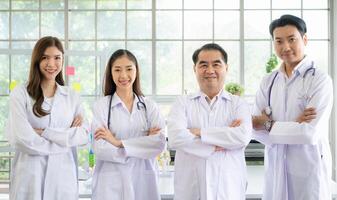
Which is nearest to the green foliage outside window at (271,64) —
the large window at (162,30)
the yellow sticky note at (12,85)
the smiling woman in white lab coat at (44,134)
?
the large window at (162,30)

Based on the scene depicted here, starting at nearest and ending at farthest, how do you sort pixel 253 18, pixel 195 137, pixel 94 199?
pixel 195 137 → pixel 94 199 → pixel 253 18

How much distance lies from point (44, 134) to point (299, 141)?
137cm

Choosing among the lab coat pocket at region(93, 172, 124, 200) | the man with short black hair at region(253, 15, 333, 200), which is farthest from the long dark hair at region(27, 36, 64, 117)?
the man with short black hair at region(253, 15, 333, 200)

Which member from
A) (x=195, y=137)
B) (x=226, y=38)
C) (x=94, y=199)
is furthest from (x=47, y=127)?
(x=226, y=38)

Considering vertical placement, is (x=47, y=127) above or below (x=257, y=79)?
below

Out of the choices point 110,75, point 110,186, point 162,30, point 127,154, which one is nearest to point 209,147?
point 127,154

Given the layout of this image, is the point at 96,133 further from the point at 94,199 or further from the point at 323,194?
the point at 323,194

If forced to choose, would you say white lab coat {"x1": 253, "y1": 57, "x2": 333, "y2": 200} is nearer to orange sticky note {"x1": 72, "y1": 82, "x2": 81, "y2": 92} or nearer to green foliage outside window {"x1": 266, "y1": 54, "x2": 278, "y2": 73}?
orange sticky note {"x1": 72, "y1": 82, "x2": 81, "y2": 92}

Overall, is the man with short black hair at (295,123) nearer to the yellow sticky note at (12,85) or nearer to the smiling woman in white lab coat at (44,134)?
the smiling woman in white lab coat at (44,134)

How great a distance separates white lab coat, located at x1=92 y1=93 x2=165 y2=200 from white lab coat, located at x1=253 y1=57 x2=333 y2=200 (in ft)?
2.10

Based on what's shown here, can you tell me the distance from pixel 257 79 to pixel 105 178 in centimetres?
436

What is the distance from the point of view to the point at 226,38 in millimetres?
6402

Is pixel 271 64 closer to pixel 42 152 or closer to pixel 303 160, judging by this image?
pixel 303 160

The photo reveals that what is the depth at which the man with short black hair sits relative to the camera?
7.59 feet
